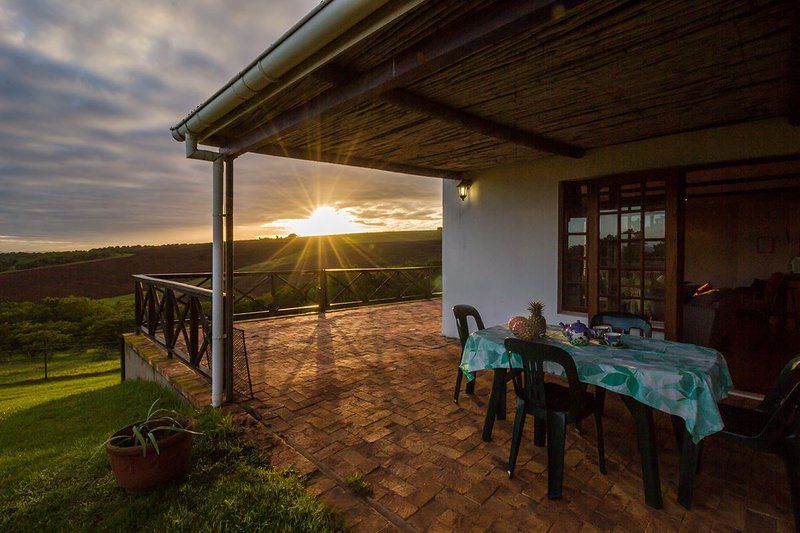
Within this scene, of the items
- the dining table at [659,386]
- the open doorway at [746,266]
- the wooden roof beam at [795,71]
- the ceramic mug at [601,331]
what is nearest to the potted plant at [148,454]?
the dining table at [659,386]

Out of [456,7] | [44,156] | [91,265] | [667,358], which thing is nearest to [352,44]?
[456,7]

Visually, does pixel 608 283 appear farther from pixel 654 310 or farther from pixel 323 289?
pixel 323 289

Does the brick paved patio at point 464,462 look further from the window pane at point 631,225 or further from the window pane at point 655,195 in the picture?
the window pane at point 655,195

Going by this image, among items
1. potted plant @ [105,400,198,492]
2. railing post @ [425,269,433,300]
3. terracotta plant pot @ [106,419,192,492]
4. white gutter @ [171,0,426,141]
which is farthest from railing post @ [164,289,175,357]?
railing post @ [425,269,433,300]

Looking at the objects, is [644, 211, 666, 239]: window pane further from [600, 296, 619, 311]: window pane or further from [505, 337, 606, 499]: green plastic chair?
[505, 337, 606, 499]: green plastic chair

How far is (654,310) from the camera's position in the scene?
3711 millimetres

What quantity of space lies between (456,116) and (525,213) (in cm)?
229

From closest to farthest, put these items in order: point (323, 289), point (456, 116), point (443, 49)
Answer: point (443, 49) → point (456, 116) → point (323, 289)

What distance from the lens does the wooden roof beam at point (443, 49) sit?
52.2 inches

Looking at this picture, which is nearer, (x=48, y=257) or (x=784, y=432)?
(x=784, y=432)

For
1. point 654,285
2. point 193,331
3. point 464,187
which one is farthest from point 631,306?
point 193,331

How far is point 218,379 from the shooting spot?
3.25m

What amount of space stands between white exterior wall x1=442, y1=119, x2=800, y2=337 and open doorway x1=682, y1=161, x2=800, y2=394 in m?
0.83

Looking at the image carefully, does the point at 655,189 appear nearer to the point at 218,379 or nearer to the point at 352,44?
the point at 352,44
